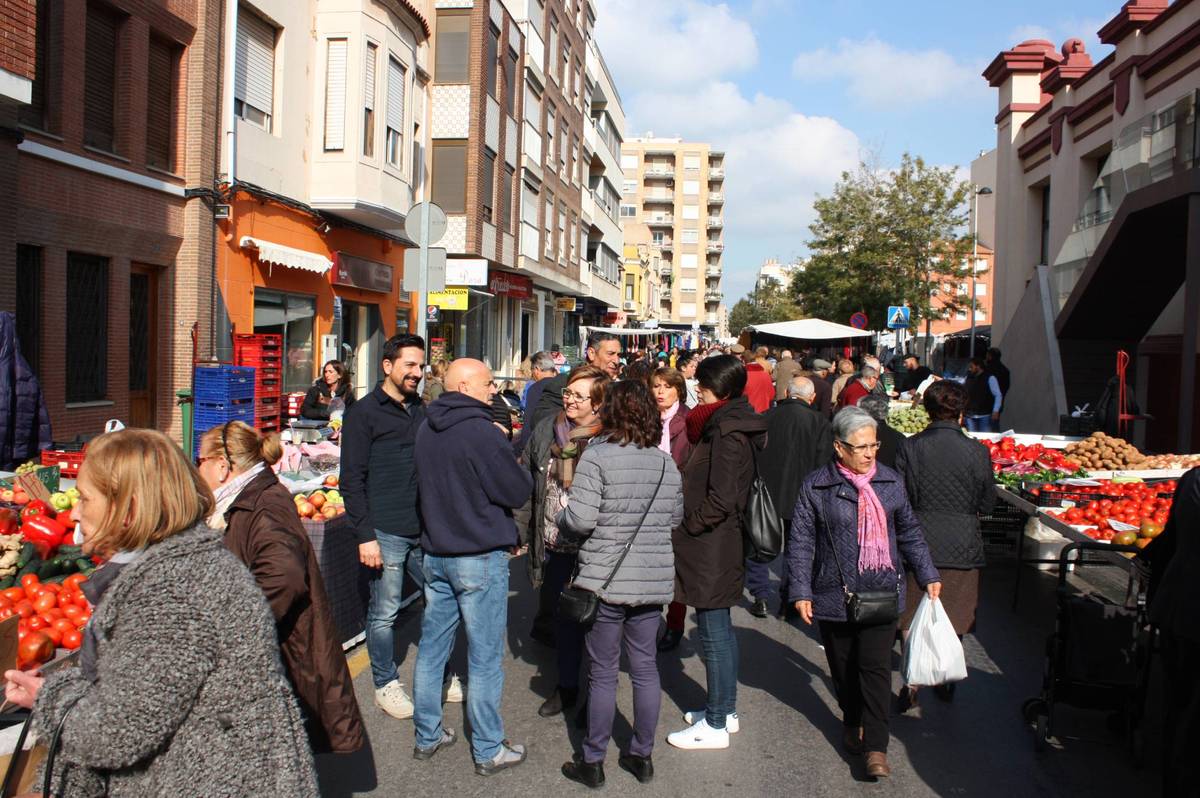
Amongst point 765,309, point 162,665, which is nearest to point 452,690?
point 162,665

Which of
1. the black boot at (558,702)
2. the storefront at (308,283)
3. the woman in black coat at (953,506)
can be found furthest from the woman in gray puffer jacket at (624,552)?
the storefront at (308,283)

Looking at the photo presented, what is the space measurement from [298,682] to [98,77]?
1212 cm

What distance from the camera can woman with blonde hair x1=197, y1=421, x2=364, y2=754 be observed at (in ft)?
10.6

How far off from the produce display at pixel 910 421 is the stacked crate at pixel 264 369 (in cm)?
934

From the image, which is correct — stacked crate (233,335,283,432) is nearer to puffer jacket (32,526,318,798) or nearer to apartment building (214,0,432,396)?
apartment building (214,0,432,396)

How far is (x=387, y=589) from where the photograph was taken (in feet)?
17.4

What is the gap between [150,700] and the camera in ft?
7.63

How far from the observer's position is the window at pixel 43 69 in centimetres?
1148

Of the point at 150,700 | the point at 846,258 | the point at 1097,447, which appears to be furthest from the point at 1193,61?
the point at 846,258

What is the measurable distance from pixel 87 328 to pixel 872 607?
11.5m

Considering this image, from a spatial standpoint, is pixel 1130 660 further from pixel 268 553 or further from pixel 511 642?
pixel 268 553

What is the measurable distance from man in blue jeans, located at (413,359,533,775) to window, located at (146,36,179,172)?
11.2m

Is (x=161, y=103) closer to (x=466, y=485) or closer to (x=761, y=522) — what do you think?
(x=466, y=485)

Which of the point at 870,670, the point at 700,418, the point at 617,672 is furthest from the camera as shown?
the point at 700,418
